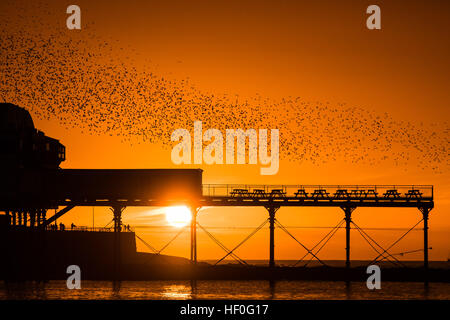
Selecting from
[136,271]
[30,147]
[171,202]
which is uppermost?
[30,147]

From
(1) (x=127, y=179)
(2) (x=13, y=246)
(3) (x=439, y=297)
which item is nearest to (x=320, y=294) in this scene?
(3) (x=439, y=297)

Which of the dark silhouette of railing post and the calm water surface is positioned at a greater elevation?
the dark silhouette of railing post

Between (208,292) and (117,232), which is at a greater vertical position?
(117,232)

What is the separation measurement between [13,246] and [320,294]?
27642mm

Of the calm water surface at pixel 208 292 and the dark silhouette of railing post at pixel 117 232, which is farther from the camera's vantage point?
the dark silhouette of railing post at pixel 117 232

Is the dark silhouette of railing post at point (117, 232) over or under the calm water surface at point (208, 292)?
over

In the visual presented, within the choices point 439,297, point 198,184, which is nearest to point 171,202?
point 198,184

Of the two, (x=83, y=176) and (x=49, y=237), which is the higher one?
(x=83, y=176)

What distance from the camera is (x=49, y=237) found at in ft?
234

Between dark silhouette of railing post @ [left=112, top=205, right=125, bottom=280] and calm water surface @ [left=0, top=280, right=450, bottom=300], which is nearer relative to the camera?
calm water surface @ [left=0, top=280, right=450, bottom=300]
